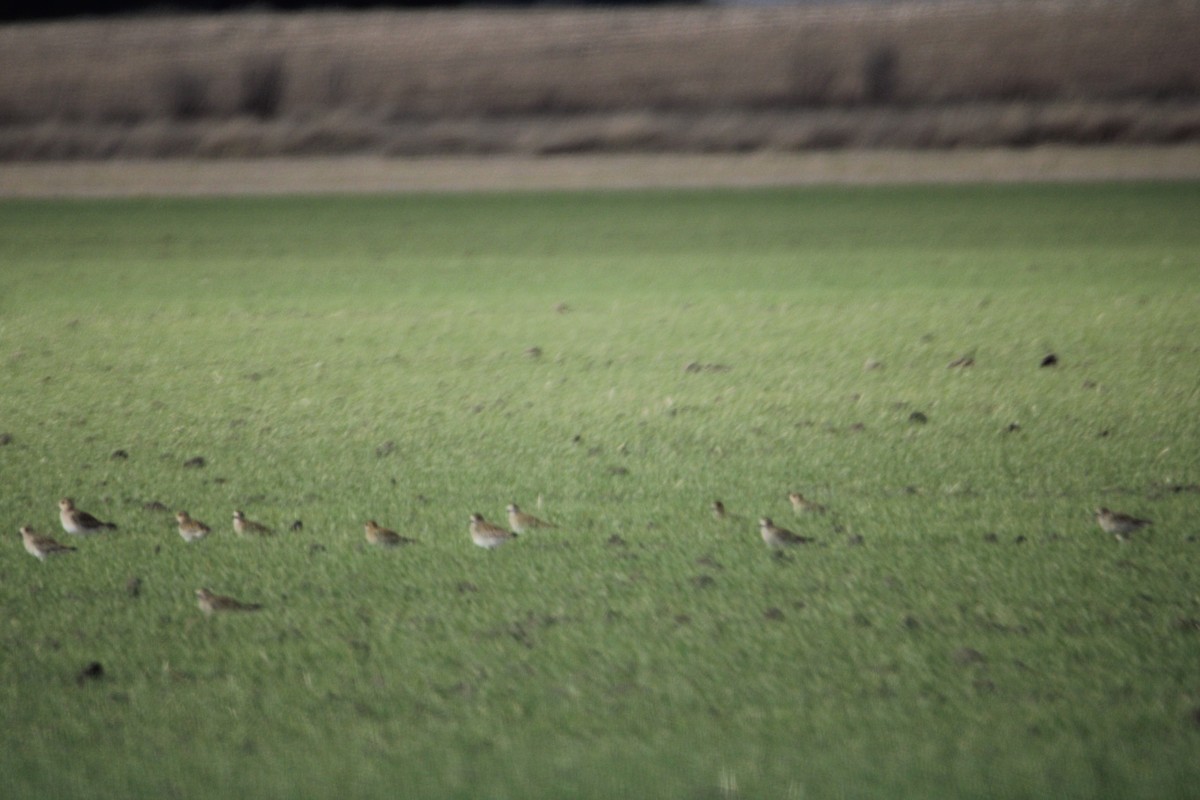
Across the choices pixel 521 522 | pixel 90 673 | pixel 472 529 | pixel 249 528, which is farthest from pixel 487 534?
pixel 90 673

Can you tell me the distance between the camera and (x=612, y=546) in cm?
312

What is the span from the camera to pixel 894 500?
3443 mm

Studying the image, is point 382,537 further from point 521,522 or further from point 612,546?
point 612,546

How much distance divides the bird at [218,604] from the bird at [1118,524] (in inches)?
75.4

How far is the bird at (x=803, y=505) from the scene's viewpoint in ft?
11.0

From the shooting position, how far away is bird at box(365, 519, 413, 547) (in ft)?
10.3

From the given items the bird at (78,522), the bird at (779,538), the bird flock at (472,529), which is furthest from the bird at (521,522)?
the bird at (78,522)

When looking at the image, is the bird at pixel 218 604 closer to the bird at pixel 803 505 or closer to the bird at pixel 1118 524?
the bird at pixel 803 505

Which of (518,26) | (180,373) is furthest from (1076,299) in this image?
(518,26)

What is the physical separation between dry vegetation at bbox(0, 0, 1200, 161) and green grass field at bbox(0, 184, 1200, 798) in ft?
24.6

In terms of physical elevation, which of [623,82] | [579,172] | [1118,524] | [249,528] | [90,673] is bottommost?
[579,172]

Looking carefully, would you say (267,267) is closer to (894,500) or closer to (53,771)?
(894,500)

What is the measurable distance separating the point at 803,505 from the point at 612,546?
1.79 feet

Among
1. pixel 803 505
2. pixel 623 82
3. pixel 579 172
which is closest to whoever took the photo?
pixel 803 505
